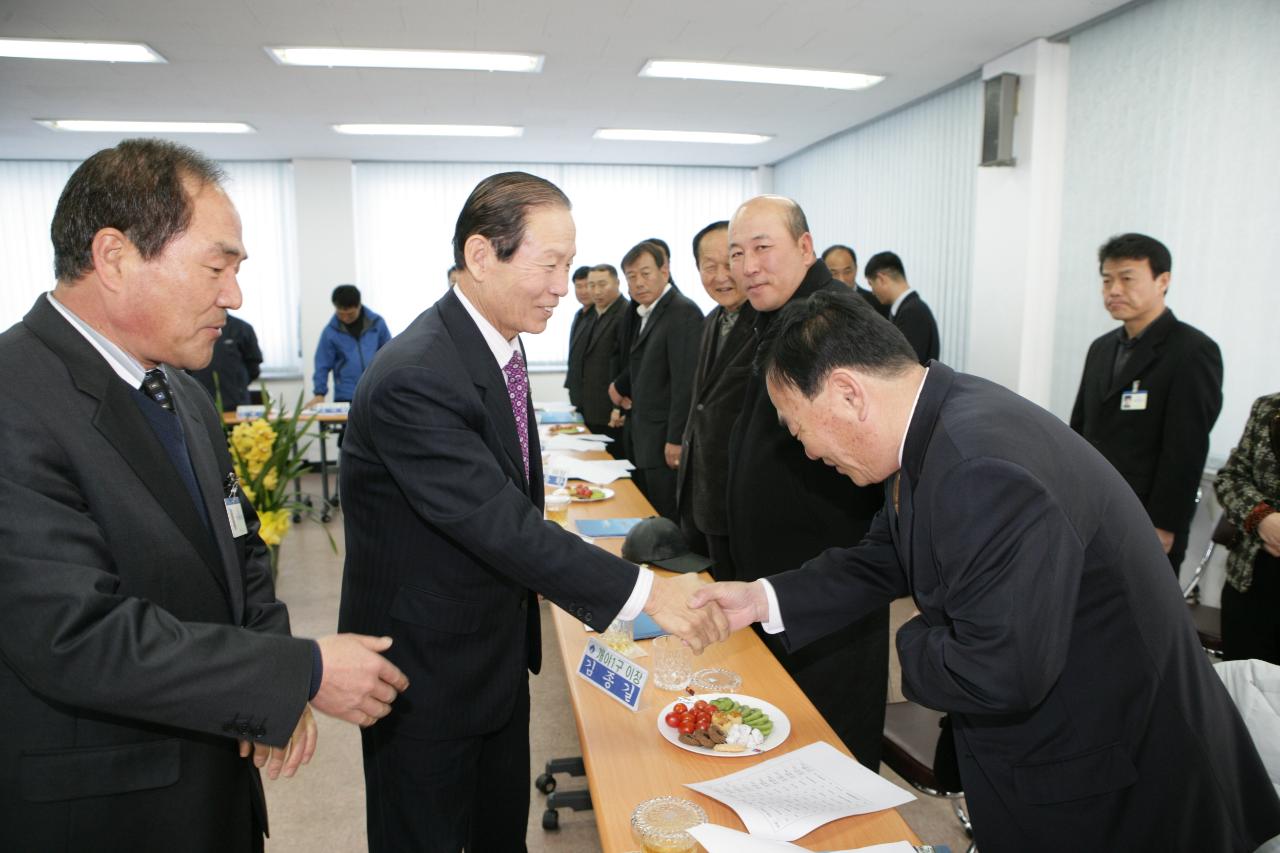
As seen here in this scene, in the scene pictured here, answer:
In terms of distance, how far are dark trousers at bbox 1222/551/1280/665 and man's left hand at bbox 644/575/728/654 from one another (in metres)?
1.79

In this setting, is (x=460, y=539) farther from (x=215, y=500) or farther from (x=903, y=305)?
(x=903, y=305)

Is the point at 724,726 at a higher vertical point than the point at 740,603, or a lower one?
lower

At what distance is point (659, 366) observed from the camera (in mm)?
4625

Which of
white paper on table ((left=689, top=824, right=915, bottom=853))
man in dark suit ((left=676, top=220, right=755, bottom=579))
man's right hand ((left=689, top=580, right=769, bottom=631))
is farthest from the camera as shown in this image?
man in dark suit ((left=676, top=220, right=755, bottom=579))

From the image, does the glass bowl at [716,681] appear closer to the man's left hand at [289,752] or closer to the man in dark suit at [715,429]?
the man's left hand at [289,752]

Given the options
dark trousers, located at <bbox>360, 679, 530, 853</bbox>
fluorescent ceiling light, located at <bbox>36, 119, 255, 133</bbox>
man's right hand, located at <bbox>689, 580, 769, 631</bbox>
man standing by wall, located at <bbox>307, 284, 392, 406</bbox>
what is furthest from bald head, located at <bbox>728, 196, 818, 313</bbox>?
fluorescent ceiling light, located at <bbox>36, 119, 255, 133</bbox>

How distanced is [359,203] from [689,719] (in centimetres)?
889

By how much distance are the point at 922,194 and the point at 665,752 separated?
6.07m

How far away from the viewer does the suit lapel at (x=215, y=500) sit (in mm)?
1326

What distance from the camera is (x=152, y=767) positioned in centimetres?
115

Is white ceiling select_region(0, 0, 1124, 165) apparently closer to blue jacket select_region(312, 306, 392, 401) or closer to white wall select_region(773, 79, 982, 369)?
white wall select_region(773, 79, 982, 369)

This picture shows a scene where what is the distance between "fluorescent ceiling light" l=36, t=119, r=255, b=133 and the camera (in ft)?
23.7

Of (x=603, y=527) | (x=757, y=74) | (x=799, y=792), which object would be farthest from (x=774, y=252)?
(x=757, y=74)

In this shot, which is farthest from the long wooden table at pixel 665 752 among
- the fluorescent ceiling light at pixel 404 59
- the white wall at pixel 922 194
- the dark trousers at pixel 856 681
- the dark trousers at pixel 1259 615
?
the white wall at pixel 922 194
